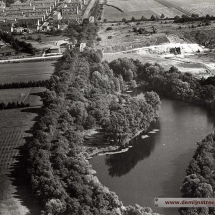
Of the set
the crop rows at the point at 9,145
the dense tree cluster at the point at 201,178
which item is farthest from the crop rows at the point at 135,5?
the dense tree cluster at the point at 201,178

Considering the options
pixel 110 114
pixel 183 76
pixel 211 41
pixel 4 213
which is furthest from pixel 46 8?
pixel 4 213

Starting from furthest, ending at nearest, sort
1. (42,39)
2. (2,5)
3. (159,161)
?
(2,5) → (42,39) → (159,161)

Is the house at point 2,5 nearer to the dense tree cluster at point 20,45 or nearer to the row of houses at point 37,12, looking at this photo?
the row of houses at point 37,12

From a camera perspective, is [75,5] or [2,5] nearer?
[75,5]

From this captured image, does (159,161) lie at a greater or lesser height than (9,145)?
lesser

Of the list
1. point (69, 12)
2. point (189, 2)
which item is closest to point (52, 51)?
point (69, 12)

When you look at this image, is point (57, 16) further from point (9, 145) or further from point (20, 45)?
point (9, 145)
